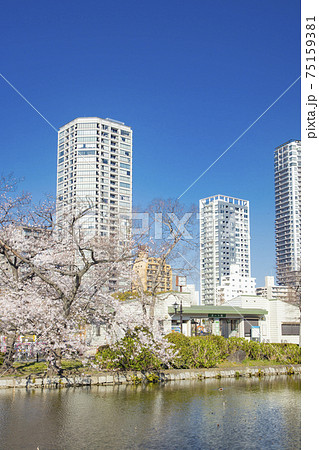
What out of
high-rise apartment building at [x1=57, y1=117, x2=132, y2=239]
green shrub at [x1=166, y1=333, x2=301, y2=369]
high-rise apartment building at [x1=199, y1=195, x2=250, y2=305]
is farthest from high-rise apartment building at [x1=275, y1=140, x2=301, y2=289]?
green shrub at [x1=166, y1=333, x2=301, y2=369]

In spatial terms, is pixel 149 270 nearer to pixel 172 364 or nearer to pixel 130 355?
pixel 172 364

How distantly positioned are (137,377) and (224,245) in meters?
141

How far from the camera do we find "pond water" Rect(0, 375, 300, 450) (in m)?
10.3

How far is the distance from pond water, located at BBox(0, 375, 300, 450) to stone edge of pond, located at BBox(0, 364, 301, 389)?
0.56 metres

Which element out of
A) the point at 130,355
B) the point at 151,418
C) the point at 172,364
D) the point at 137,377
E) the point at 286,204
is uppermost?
the point at 286,204

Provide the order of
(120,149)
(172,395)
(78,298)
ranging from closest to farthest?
(172,395)
(78,298)
(120,149)

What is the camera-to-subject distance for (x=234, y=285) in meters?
146

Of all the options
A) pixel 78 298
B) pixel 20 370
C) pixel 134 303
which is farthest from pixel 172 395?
pixel 134 303

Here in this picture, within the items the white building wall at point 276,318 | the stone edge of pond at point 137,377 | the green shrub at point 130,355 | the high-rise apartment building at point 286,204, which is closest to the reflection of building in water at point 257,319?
the white building wall at point 276,318

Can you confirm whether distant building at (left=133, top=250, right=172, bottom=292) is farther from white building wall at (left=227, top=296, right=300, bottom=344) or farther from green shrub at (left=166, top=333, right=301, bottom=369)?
white building wall at (left=227, top=296, right=300, bottom=344)

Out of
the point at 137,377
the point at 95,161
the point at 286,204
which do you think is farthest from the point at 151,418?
the point at 286,204
